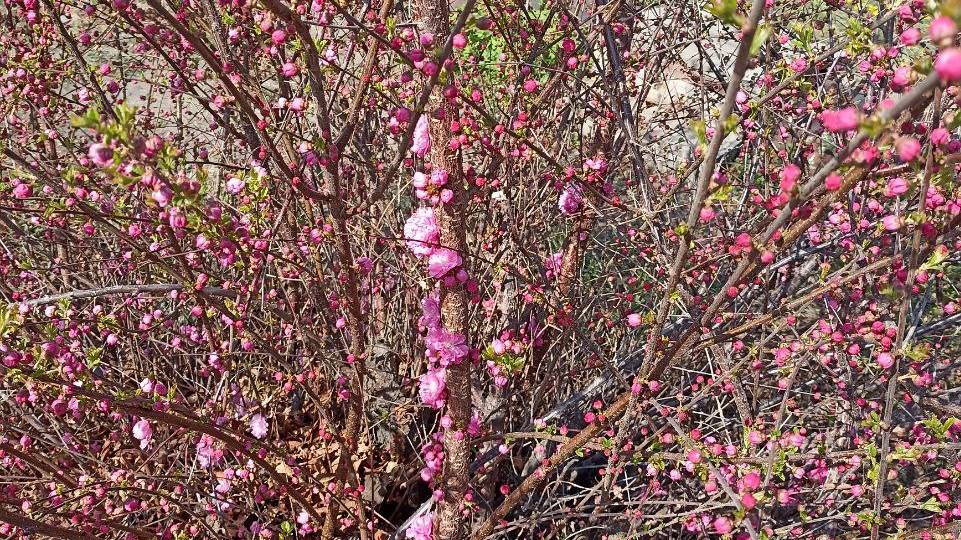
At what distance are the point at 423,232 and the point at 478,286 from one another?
728 mm

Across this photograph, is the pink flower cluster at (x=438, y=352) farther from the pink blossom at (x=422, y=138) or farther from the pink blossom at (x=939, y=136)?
the pink blossom at (x=939, y=136)

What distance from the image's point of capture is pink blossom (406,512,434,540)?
274cm

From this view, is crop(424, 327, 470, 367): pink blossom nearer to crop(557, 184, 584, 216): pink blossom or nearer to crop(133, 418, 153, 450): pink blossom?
crop(557, 184, 584, 216): pink blossom

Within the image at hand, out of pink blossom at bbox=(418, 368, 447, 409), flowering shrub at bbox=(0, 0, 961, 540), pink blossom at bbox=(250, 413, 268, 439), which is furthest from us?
pink blossom at bbox=(250, 413, 268, 439)

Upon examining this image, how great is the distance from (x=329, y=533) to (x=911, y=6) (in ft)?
9.65

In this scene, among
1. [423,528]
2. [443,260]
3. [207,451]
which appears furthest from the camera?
[423,528]

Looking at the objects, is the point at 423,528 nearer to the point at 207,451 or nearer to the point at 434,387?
the point at 434,387

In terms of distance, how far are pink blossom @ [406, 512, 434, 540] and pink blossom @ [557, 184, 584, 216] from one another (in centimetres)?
142

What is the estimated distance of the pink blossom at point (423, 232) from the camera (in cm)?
197

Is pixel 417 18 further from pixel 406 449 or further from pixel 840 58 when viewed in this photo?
pixel 406 449

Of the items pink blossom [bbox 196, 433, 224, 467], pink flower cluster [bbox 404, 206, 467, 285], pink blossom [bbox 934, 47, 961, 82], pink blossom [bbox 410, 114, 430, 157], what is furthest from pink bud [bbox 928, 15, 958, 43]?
pink blossom [bbox 196, 433, 224, 467]

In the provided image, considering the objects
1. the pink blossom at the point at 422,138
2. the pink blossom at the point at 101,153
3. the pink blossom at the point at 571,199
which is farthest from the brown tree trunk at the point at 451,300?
the pink blossom at the point at 101,153

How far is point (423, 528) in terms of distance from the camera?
2744mm

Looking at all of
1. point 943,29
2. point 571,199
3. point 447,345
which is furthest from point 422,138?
point 943,29
